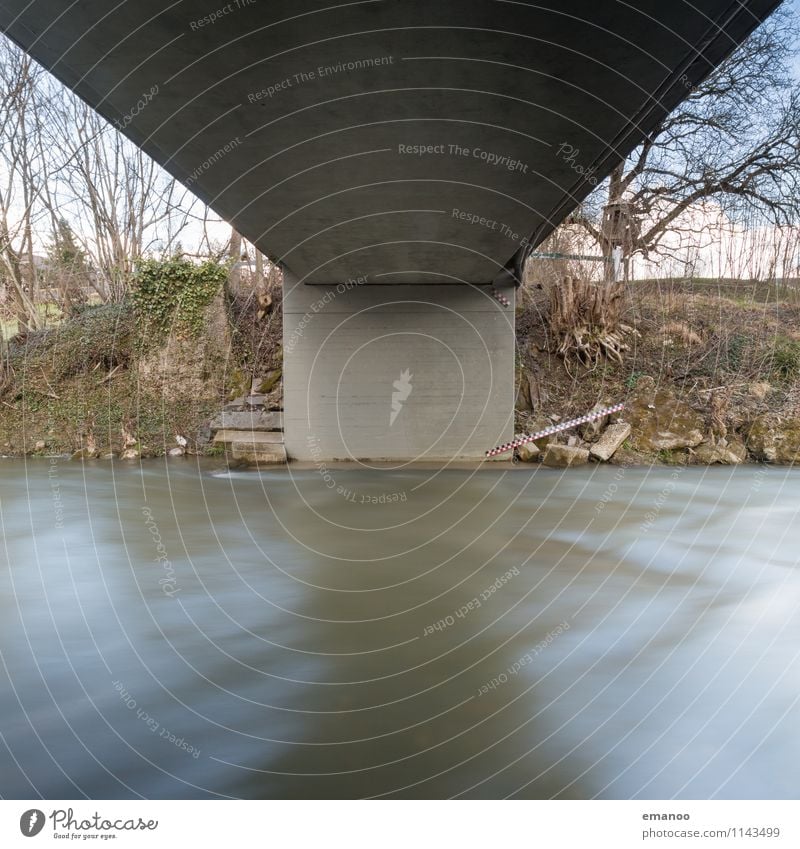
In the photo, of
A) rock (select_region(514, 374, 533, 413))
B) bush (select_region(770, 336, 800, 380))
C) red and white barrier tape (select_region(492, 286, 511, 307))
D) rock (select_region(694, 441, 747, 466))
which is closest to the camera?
red and white barrier tape (select_region(492, 286, 511, 307))

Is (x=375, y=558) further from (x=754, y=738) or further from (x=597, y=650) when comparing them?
(x=754, y=738)

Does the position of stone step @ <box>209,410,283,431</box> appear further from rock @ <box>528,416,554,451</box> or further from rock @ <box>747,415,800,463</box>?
rock @ <box>747,415,800,463</box>

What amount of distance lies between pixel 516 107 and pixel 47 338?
18424 mm

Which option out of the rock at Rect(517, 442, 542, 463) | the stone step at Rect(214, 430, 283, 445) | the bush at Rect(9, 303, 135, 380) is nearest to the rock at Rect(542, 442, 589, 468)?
the rock at Rect(517, 442, 542, 463)

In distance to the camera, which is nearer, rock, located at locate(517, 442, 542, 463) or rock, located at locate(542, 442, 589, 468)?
rock, located at locate(542, 442, 589, 468)

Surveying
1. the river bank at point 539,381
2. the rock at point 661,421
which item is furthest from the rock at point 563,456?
the rock at point 661,421

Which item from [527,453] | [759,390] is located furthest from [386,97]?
[759,390]

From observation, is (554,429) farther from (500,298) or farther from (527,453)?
(500,298)

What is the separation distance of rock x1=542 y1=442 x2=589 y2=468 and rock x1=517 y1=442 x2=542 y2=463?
0.61 feet

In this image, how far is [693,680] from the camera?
6012mm

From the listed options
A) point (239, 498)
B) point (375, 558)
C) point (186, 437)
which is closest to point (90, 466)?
point (186, 437)

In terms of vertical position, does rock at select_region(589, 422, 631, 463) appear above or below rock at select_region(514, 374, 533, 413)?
below

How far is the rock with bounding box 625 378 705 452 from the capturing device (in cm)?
1744

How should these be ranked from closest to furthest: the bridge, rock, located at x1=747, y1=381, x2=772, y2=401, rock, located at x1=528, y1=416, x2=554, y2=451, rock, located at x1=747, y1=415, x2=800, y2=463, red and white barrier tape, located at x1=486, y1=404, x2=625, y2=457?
the bridge, red and white barrier tape, located at x1=486, y1=404, x2=625, y2=457, rock, located at x1=747, y1=415, x2=800, y2=463, rock, located at x1=528, y1=416, x2=554, y2=451, rock, located at x1=747, y1=381, x2=772, y2=401
